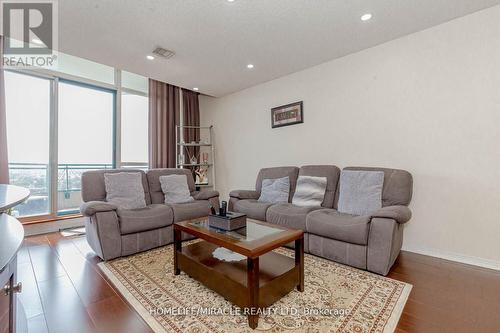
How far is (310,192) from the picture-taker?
297 cm

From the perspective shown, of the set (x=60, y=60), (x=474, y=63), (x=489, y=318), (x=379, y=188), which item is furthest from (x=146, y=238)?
(x=474, y=63)

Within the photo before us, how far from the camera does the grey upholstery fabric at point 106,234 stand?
7.57 feet

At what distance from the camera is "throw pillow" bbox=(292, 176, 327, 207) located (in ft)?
A: 9.59

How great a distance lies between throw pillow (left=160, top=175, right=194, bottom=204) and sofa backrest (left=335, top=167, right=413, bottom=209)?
2.47 metres

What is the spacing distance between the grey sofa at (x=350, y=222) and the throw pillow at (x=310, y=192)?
0.07 m

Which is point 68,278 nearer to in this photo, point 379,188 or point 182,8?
point 182,8

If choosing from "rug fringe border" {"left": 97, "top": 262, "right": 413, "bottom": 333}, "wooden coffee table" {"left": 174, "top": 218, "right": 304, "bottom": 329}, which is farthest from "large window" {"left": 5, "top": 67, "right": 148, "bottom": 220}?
"wooden coffee table" {"left": 174, "top": 218, "right": 304, "bottom": 329}

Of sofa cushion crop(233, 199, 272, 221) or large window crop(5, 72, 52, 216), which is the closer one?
sofa cushion crop(233, 199, 272, 221)

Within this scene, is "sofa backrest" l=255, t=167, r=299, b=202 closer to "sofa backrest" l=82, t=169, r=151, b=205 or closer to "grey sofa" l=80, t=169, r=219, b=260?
"grey sofa" l=80, t=169, r=219, b=260

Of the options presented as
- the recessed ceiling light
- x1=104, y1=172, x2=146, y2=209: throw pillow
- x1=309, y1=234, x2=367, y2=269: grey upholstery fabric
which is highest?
the recessed ceiling light

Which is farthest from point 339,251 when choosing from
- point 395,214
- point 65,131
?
point 65,131

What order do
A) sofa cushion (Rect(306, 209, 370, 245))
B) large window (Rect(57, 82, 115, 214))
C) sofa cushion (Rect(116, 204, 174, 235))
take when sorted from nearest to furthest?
sofa cushion (Rect(306, 209, 370, 245)), sofa cushion (Rect(116, 204, 174, 235)), large window (Rect(57, 82, 115, 214))

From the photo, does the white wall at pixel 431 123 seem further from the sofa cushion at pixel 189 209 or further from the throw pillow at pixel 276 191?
the sofa cushion at pixel 189 209

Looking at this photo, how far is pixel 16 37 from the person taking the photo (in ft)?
8.61
